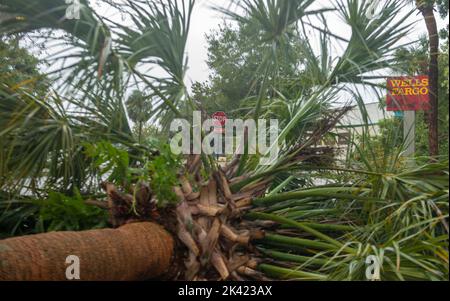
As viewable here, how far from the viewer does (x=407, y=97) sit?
3.56 metres

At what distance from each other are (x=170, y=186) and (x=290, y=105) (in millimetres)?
2055

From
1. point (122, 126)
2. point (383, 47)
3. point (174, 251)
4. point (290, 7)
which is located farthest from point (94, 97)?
point (383, 47)

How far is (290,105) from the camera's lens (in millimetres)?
4828

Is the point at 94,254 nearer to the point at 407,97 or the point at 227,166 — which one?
the point at 227,166

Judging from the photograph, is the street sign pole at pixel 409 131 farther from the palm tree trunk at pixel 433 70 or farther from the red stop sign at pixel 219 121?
the red stop sign at pixel 219 121

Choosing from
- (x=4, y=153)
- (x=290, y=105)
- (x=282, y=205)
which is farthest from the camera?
(x=290, y=105)

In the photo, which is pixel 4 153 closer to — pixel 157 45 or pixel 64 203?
pixel 64 203

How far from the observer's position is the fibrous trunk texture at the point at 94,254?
2.47 m

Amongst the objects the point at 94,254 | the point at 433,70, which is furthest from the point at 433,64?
the point at 94,254

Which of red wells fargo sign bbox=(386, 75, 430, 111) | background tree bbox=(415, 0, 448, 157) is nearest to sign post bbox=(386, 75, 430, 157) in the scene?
red wells fargo sign bbox=(386, 75, 430, 111)

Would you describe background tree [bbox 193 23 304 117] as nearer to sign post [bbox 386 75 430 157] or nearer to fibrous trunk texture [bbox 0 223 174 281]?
sign post [bbox 386 75 430 157]

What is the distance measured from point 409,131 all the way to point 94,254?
2.34 metres

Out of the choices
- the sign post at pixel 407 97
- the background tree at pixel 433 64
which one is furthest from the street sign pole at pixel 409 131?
the background tree at pixel 433 64
